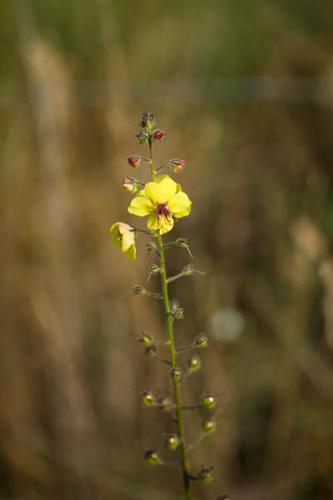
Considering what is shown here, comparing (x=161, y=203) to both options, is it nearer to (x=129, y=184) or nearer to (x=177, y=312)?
(x=129, y=184)

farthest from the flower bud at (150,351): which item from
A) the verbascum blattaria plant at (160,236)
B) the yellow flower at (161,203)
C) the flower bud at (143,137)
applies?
the flower bud at (143,137)

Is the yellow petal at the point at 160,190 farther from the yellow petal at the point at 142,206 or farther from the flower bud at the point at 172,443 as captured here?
the flower bud at the point at 172,443

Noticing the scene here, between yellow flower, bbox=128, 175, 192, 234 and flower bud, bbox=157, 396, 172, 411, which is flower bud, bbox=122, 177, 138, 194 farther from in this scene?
flower bud, bbox=157, 396, 172, 411

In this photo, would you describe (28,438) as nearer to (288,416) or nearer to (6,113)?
(288,416)

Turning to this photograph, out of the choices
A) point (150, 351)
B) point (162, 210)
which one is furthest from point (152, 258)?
point (162, 210)

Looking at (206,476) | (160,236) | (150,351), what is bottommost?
(206,476)

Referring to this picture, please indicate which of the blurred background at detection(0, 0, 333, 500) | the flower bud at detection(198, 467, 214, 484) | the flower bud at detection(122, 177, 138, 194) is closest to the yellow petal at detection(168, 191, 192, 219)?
the flower bud at detection(122, 177, 138, 194)

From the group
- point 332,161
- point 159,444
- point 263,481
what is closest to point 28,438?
point 159,444

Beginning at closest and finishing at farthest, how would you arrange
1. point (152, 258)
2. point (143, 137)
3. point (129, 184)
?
point (143, 137), point (129, 184), point (152, 258)

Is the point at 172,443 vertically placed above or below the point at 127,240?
below
